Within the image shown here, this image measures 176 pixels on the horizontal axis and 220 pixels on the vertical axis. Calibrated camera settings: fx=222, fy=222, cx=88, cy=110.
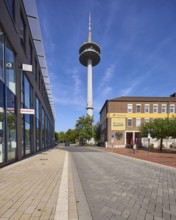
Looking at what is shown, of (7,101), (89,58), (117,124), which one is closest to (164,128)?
(7,101)

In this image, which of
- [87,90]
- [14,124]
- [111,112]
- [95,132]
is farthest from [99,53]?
[14,124]

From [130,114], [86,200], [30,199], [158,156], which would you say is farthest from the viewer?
[130,114]

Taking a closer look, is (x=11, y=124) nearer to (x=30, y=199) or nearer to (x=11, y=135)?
(x=11, y=135)

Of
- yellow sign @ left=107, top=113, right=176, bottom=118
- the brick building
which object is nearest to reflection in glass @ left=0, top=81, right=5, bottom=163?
the brick building

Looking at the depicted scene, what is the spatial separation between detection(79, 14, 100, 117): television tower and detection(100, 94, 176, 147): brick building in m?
19.8

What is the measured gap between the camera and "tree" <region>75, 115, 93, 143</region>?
69938 millimetres

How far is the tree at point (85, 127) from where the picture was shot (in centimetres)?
6994

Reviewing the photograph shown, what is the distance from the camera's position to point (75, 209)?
204 inches

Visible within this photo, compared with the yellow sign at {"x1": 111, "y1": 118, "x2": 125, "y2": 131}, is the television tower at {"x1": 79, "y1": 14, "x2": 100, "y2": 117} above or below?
above

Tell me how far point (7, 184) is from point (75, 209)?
3.38 metres

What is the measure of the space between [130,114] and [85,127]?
Result: 1924 centimetres

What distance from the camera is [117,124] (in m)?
54.6

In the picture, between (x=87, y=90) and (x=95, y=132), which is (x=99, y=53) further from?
(x=95, y=132)

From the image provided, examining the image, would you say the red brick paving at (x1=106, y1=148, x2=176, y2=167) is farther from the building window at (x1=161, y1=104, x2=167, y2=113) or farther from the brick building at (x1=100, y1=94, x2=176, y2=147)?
the building window at (x1=161, y1=104, x2=167, y2=113)
